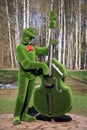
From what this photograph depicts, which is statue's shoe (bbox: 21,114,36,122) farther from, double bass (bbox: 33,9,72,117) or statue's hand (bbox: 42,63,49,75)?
statue's hand (bbox: 42,63,49,75)

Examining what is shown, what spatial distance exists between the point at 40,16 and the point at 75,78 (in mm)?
21208

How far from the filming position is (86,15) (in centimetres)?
3616

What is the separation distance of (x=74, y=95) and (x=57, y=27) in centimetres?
2373

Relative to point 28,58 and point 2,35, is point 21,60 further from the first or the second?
point 2,35

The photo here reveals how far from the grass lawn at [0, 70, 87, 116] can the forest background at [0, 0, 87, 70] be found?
7.64m

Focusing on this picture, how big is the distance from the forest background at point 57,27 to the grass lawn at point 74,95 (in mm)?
7642

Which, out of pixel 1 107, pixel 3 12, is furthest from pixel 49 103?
pixel 3 12

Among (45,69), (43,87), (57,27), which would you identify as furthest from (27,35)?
(57,27)

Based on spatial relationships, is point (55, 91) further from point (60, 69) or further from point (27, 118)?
point (27, 118)

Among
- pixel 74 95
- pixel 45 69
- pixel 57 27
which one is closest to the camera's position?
pixel 45 69

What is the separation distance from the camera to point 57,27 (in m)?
37.1

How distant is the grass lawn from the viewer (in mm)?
10336

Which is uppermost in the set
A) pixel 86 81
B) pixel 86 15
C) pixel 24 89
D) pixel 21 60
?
pixel 86 15

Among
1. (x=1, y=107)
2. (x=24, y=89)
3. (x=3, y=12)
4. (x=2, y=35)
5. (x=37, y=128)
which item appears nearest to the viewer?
(x=37, y=128)
